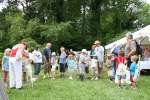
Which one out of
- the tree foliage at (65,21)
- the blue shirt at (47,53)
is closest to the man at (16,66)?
the blue shirt at (47,53)

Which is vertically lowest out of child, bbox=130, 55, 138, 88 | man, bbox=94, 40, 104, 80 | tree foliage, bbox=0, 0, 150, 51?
child, bbox=130, 55, 138, 88

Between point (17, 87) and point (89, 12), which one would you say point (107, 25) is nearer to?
point (89, 12)

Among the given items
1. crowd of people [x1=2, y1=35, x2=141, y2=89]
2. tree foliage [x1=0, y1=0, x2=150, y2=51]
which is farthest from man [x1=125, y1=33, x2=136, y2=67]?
tree foliage [x1=0, y1=0, x2=150, y2=51]

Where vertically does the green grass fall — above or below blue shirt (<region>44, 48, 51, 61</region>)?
below

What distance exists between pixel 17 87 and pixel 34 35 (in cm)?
3789

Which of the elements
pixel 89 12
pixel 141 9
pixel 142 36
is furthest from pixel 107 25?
pixel 142 36

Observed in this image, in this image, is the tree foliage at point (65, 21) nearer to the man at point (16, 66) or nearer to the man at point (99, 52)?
the man at point (99, 52)

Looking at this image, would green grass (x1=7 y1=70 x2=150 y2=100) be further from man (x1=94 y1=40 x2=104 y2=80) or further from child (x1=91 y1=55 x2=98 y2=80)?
man (x1=94 y1=40 x2=104 y2=80)

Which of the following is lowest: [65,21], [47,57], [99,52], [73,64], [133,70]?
[133,70]

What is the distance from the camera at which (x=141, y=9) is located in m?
64.2

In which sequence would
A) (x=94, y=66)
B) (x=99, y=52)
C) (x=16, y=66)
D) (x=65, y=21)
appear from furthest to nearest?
(x=65, y=21)
(x=99, y=52)
(x=94, y=66)
(x=16, y=66)

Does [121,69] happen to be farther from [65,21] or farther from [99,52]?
[65,21]

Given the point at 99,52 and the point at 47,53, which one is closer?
the point at 99,52

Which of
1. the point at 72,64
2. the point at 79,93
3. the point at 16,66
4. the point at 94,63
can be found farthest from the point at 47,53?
the point at 79,93
